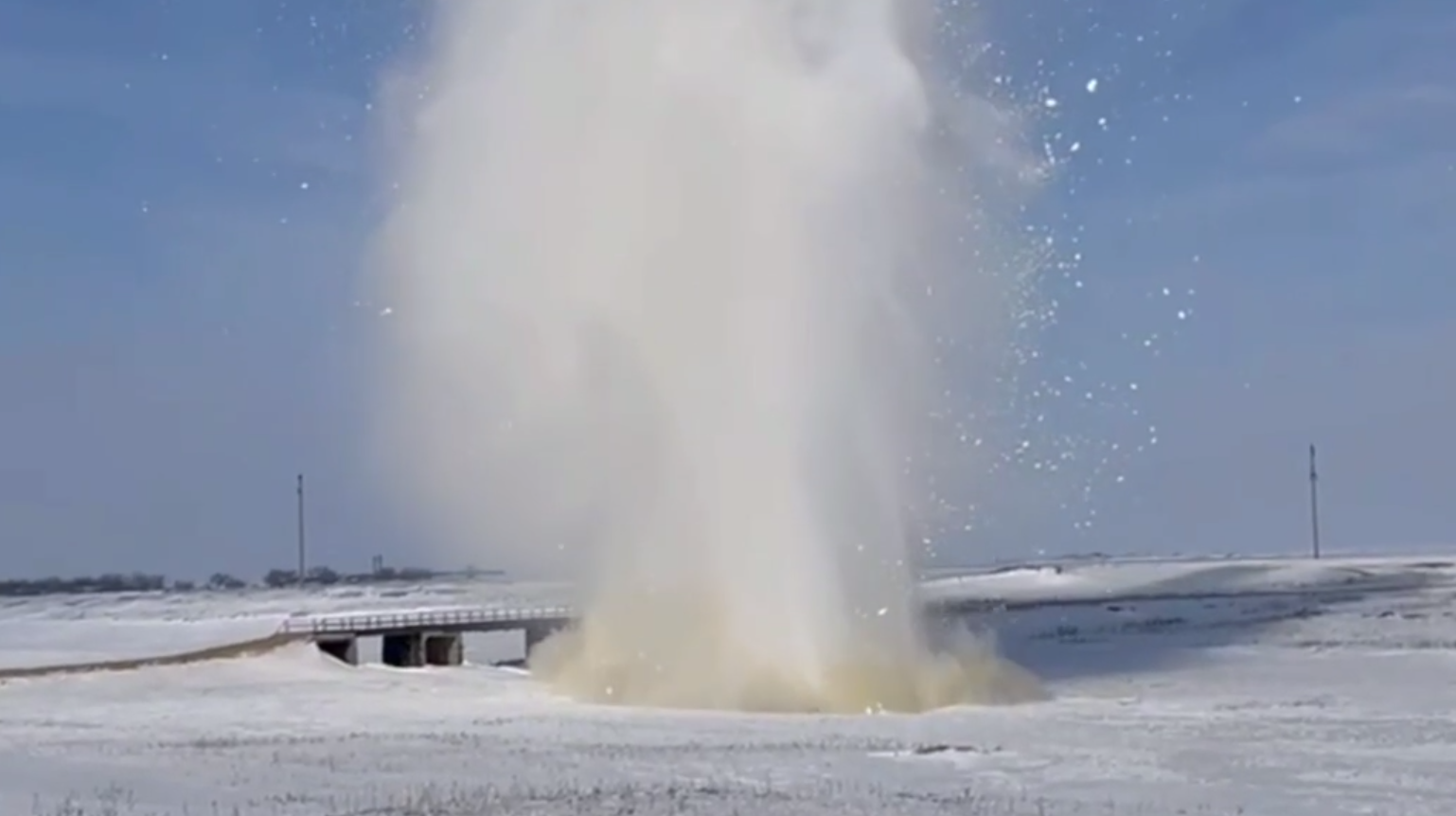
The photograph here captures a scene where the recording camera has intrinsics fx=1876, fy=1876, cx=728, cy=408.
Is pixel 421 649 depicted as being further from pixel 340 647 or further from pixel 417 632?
pixel 340 647

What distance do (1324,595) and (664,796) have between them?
344ft

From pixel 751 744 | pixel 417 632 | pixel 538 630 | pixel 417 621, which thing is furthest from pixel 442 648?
pixel 751 744

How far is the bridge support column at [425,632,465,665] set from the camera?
84812 millimetres

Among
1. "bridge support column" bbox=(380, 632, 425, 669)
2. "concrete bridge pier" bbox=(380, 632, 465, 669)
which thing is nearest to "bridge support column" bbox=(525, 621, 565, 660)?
"concrete bridge pier" bbox=(380, 632, 465, 669)

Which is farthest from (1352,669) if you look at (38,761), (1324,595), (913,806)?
(1324,595)

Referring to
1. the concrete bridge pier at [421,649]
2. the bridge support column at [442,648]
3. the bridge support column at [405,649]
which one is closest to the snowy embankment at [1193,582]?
the bridge support column at [442,648]

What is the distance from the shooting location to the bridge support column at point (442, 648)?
84812 millimetres

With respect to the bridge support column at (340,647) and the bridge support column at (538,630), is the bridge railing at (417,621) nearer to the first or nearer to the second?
the bridge support column at (340,647)

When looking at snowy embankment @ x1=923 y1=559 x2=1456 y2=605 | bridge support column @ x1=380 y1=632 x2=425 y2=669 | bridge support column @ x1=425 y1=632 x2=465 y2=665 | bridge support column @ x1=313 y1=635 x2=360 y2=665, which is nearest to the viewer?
bridge support column @ x1=313 y1=635 x2=360 y2=665

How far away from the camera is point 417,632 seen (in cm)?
8438

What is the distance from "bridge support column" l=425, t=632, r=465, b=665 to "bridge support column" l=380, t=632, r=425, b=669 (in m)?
0.77

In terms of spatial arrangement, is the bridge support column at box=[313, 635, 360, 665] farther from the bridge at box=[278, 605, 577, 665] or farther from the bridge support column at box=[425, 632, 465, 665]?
the bridge support column at box=[425, 632, 465, 665]

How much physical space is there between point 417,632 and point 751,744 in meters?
51.3

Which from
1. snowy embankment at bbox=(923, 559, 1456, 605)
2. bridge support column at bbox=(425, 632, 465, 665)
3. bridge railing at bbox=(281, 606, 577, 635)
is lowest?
snowy embankment at bbox=(923, 559, 1456, 605)
